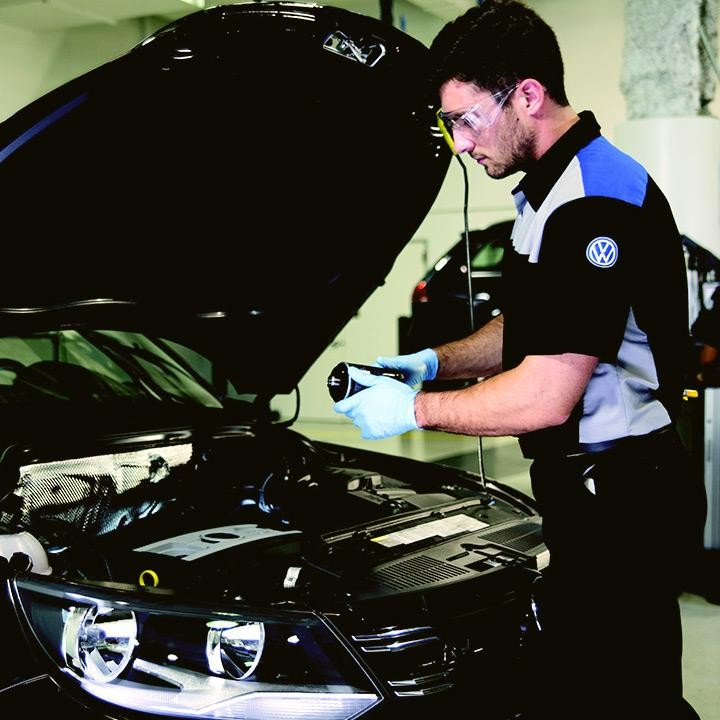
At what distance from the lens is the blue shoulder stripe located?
1.37 meters

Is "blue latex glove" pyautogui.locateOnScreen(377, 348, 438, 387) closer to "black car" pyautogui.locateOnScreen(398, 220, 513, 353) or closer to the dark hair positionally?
the dark hair

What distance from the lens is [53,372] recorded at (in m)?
2.36

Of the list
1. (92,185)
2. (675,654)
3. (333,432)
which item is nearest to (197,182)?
(92,185)

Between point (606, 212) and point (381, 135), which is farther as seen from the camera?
point (381, 135)

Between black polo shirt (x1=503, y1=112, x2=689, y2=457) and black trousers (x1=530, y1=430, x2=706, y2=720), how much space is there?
6 centimetres

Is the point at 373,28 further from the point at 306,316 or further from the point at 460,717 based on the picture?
the point at 460,717

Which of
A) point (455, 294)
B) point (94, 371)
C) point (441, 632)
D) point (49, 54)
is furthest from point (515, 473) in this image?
point (49, 54)

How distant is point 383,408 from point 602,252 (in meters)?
0.46

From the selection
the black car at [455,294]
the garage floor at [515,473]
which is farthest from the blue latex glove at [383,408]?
the black car at [455,294]

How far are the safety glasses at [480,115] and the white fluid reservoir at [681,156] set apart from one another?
4.19 metres

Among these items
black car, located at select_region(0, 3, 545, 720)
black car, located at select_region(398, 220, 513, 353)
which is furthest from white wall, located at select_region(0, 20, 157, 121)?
black car, located at select_region(0, 3, 545, 720)

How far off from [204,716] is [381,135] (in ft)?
4.18

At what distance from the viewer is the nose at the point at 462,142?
1.53 meters

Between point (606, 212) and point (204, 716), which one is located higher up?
point (606, 212)
